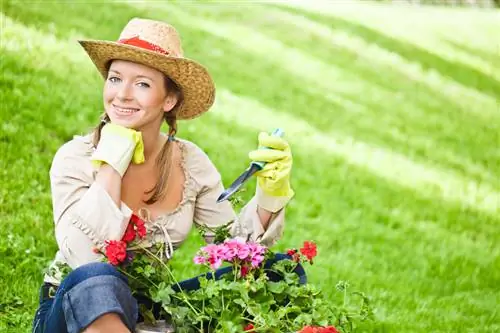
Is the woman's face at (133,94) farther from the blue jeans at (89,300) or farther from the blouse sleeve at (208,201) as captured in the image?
the blue jeans at (89,300)

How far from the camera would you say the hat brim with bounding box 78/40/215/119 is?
273cm

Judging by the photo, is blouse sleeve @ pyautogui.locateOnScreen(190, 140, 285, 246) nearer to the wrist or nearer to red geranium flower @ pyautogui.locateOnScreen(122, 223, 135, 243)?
the wrist

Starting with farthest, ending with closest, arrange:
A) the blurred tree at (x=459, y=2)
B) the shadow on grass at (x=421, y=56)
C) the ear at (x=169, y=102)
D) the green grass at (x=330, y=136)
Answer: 1. the blurred tree at (x=459, y=2)
2. the shadow on grass at (x=421, y=56)
3. the green grass at (x=330, y=136)
4. the ear at (x=169, y=102)

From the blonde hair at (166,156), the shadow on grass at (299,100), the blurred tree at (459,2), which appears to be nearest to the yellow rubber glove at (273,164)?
the blonde hair at (166,156)

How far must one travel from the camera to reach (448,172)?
6840 millimetres

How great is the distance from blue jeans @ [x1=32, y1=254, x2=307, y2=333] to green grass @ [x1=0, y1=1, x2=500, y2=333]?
1.09m

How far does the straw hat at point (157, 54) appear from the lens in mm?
2736

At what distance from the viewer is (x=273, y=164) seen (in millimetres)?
2658

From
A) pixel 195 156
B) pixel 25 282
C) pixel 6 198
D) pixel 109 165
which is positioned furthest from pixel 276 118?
pixel 109 165

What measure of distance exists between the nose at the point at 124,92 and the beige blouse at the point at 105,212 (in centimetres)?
16

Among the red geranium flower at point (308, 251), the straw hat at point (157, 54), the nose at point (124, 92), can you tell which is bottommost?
the red geranium flower at point (308, 251)

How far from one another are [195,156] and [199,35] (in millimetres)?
5404

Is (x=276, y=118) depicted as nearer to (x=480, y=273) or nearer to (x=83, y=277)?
(x=480, y=273)

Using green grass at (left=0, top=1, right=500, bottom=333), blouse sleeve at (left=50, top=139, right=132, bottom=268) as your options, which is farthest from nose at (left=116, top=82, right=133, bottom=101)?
green grass at (left=0, top=1, right=500, bottom=333)
